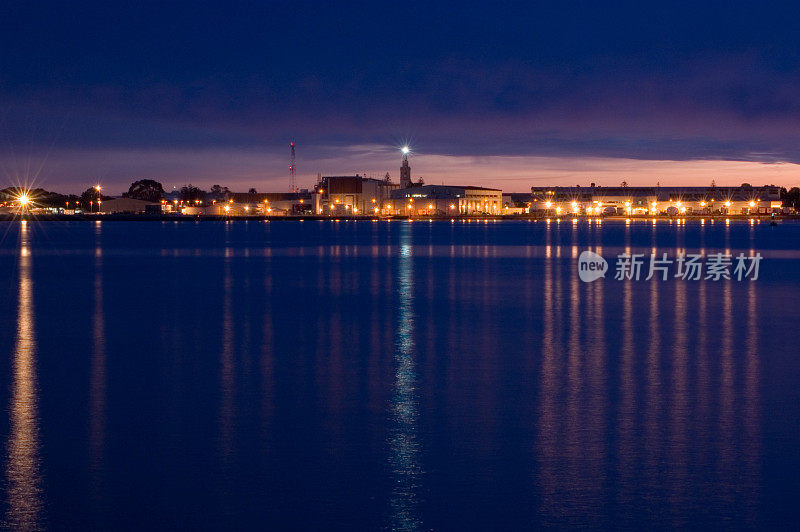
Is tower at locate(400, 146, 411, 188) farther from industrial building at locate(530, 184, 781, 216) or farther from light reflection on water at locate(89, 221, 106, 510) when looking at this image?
light reflection on water at locate(89, 221, 106, 510)

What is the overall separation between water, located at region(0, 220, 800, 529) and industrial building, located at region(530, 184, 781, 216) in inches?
6101

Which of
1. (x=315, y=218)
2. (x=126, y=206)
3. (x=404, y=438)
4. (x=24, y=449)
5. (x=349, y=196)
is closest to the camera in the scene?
(x=24, y=449)

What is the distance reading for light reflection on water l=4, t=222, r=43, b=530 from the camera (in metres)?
5.96

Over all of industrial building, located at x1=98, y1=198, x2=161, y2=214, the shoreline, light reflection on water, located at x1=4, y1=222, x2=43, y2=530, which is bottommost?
light reflection on water, located at x1=4, y1=222, x2=43, y2=530

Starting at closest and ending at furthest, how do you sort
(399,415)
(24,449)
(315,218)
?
(24,449)
(399,415)
(315,218)

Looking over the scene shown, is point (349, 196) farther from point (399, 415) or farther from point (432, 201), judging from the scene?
point (399, 415)

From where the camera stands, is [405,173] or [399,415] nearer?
[399,415]

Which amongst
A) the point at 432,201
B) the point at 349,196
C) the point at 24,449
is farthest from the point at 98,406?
the point at 432,201

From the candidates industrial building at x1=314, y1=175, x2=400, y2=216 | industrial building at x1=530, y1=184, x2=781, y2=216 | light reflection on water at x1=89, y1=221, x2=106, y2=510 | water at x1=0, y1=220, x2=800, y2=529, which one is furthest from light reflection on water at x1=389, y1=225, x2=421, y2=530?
industrial building at x1=530, y1=184, x2=781, y2=216

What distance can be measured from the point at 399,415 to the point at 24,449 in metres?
3.32

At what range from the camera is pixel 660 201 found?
168 meters

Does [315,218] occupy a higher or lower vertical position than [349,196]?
lower

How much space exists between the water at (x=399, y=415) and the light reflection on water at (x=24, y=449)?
0.03 metres

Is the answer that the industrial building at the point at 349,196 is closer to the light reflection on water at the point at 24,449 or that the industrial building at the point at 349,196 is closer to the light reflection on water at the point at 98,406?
the light reflection on water at the point at 98,406
